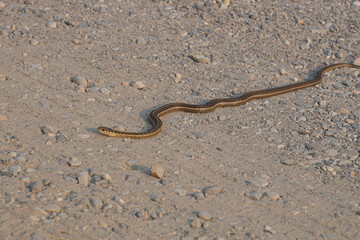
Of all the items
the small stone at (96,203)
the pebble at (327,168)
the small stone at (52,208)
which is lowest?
the small stone at (52,208)

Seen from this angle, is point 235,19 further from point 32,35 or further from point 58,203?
point 58,203

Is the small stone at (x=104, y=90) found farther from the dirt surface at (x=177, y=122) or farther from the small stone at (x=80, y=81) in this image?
the small stone at (x=80, y=81)

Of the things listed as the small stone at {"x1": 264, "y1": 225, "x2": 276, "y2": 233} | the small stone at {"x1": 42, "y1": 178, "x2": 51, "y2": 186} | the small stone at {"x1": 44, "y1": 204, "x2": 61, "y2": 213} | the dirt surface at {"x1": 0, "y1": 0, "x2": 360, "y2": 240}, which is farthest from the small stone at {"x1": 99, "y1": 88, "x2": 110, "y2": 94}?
the small stone at {"x1": 264, "y1": 225, "x2": 276, "y2": 233}

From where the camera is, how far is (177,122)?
8.73 metres

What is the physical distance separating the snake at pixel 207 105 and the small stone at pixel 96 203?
1908 mm

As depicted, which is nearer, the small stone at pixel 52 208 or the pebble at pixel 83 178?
the small stone at pixel 52 208

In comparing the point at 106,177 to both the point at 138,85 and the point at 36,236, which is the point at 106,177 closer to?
the point at 36,236

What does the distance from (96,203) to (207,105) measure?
12.1ft

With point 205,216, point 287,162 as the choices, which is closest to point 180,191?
point 205,216

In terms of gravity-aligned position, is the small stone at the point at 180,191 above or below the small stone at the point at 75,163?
above

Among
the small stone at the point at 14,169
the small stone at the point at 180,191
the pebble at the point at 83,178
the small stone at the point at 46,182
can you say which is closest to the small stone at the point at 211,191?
the small stone at the point at 180,191

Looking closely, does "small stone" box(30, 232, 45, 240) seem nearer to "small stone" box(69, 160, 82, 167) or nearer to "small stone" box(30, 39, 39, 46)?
"small stone" box(69, 160, 82, 167)

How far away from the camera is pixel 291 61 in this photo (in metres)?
11.5

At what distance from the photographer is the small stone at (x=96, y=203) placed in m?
6.01
